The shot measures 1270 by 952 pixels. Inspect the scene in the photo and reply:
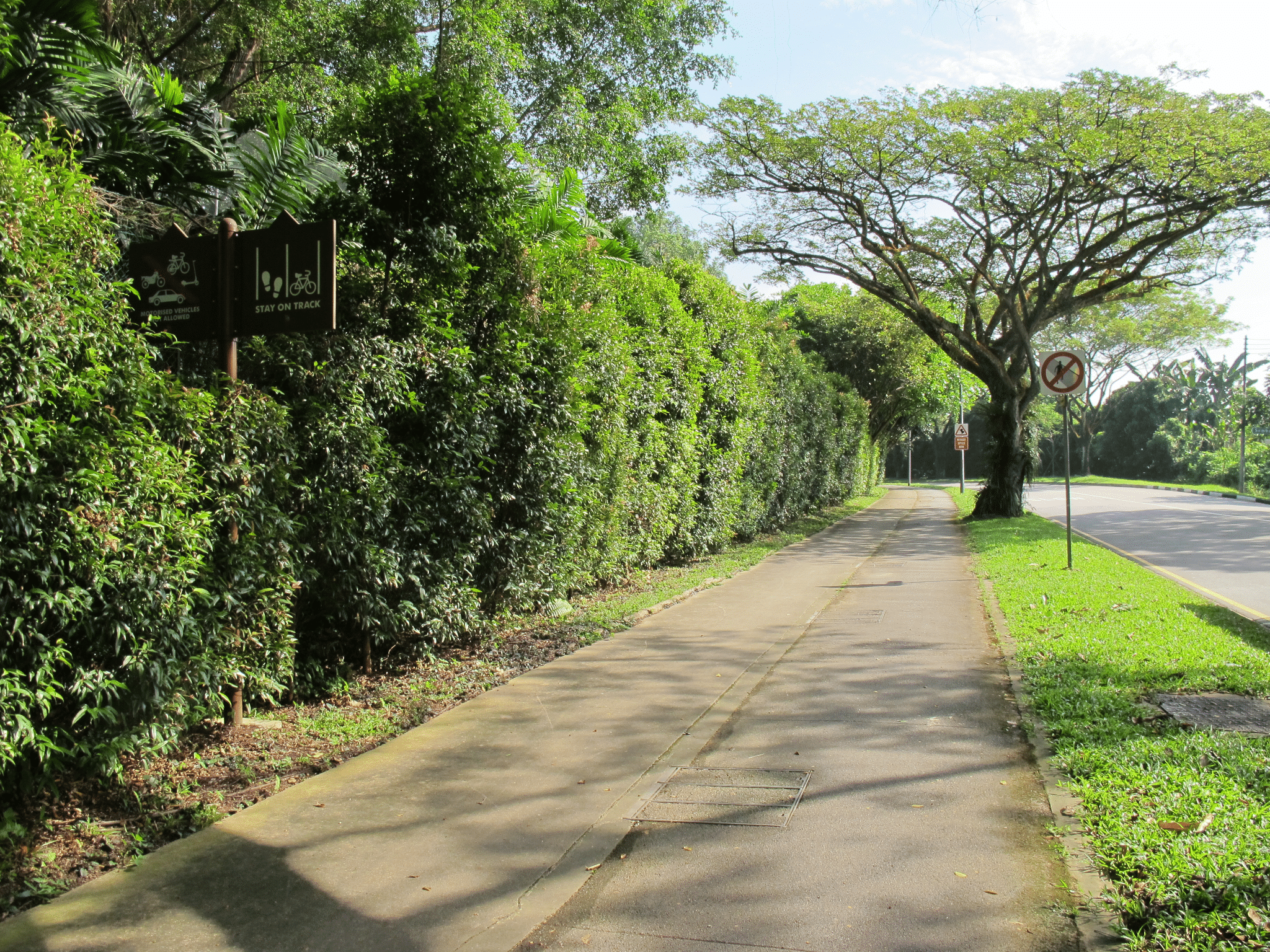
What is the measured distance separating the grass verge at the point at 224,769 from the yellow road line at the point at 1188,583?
7316 mm

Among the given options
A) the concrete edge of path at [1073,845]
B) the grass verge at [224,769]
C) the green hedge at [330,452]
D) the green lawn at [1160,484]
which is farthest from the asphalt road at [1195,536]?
the grass verge at [224,769]

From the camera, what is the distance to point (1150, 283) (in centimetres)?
2348

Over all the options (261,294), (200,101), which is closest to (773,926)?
(261,294)

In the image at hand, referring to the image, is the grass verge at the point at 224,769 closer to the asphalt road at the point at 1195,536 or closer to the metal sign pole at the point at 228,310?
the metal sign pole at the point at 228,310

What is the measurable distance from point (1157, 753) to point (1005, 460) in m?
20.1

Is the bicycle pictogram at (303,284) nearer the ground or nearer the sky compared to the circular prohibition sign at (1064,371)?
nearer the ground

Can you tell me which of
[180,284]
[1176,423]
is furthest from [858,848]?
[1176,423]

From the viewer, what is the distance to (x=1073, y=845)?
12.9 feet

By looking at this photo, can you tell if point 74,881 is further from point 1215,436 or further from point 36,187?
point 1215,436

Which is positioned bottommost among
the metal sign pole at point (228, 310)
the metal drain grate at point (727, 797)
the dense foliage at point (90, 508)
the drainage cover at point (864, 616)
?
the metal drain grate at point (727, 797)

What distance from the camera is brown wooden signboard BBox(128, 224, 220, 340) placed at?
5051 millimetres

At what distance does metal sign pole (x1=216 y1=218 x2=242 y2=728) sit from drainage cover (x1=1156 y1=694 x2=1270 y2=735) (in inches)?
226

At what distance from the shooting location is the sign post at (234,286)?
5.05 metres

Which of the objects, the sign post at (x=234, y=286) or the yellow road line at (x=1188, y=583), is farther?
the yellow road line at (x=1188, y=583)
